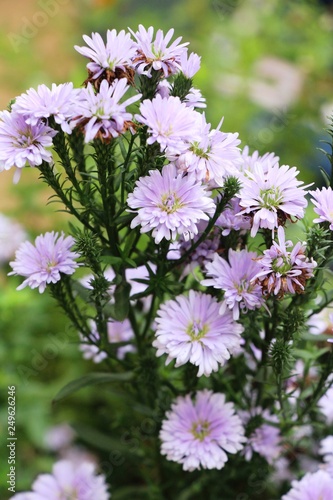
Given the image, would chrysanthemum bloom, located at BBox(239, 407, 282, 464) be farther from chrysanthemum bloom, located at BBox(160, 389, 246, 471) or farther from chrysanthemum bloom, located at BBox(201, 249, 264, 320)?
chrysanthemum bloom, located at BBox(201, 249, 264, 320)

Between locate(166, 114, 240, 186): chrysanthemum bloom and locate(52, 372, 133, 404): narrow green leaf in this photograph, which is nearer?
locate(166, 114, 240, 186): chrysanthemum bloom

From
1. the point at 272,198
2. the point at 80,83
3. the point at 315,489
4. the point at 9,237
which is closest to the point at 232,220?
the point at 272,198

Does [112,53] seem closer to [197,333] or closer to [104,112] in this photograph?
[104,112]

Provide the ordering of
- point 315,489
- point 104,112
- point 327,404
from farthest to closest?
point 327,404 < point 315,489 < point 104,112

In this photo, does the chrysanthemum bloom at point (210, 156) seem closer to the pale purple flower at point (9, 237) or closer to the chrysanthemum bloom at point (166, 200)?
the chrysanthemum bloom at point (166, 200)

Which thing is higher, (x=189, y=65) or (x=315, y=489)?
(x=189, y=65)

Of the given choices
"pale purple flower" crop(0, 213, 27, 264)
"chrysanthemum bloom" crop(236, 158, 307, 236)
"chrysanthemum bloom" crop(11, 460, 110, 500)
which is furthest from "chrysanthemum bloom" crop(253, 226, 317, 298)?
"pale purple flower" crop(0, 213, 27, 264)

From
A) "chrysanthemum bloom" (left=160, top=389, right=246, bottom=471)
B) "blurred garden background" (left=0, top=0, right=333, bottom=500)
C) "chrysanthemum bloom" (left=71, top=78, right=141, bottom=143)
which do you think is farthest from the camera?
"blurred garden background" (left=0, top=0, right=333, bottom=500)

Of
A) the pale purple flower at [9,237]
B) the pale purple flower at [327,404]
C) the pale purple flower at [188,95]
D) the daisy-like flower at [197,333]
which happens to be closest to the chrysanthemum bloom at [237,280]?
the daisy-like flower at [197,333]
